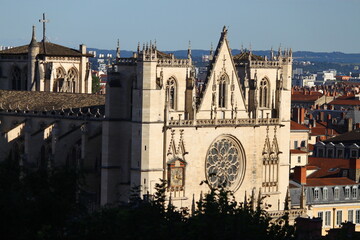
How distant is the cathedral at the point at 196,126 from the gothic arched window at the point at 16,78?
24.4 metres

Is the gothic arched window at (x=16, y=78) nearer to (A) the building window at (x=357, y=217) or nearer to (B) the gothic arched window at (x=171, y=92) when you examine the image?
(B) the gothic arched window at (x=171, y=92)

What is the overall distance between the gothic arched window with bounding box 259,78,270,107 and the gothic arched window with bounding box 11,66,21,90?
28.9 metres

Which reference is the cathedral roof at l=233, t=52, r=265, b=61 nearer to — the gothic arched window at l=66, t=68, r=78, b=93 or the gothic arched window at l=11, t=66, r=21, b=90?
the gothic arched window at l=66, t=68, r=78, b=93

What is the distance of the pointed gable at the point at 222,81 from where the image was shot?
334ft

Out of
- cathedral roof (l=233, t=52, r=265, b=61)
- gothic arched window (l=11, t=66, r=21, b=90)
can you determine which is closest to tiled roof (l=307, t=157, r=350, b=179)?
cathedral roof (l=233, t=52, r=265, b=61)

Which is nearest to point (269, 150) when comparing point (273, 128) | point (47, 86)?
point (273, 128)

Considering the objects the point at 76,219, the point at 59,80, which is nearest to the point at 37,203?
the point at 76,219

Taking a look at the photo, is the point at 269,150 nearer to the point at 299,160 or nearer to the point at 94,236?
the point at 299,160

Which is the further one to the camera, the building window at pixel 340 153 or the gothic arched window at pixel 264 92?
the building window at pixel 340 153

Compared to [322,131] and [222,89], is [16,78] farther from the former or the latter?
[322,131]

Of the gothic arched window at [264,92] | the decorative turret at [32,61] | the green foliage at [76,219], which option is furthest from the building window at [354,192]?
the green foliage at [76,219]

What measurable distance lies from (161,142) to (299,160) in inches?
1678

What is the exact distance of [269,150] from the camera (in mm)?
105875

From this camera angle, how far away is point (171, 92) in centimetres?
9981
